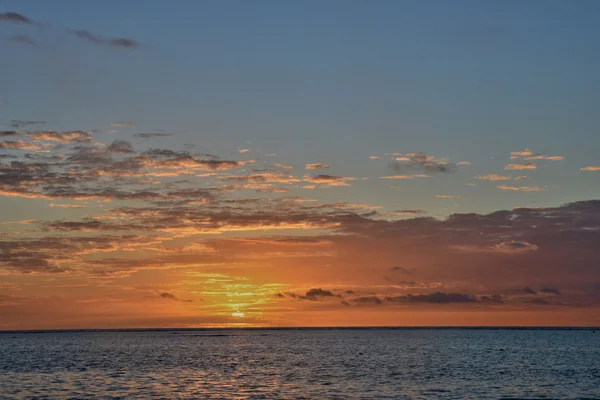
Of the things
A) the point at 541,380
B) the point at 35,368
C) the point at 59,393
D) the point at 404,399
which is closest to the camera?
the point at 404,399

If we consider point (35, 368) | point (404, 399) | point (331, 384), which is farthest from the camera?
point (35, 368)

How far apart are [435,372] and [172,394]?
44761 millimetres

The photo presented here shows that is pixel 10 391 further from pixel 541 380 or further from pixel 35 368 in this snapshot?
pixel 541 380

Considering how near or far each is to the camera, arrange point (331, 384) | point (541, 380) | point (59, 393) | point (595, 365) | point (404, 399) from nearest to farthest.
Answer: point (404, 399)
point (59, 393)
point (331, 384)
point (541, 380)
point (595, 365)

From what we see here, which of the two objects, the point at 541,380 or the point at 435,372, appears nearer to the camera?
the point at 541,380

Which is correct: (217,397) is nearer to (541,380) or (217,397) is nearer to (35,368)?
(541,380)

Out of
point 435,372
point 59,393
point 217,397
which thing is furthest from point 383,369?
point 59,393

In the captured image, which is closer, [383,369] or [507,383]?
[507,383]

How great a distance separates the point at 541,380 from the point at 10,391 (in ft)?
216

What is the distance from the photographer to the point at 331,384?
85.1 m

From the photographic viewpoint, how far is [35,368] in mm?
116250

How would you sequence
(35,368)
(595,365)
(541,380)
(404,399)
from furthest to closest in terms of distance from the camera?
(595,365) < (35,368) < (541,380) < (404,399)

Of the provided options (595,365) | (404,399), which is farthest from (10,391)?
(595,365)

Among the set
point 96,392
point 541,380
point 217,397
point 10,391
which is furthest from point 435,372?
point 10,391
